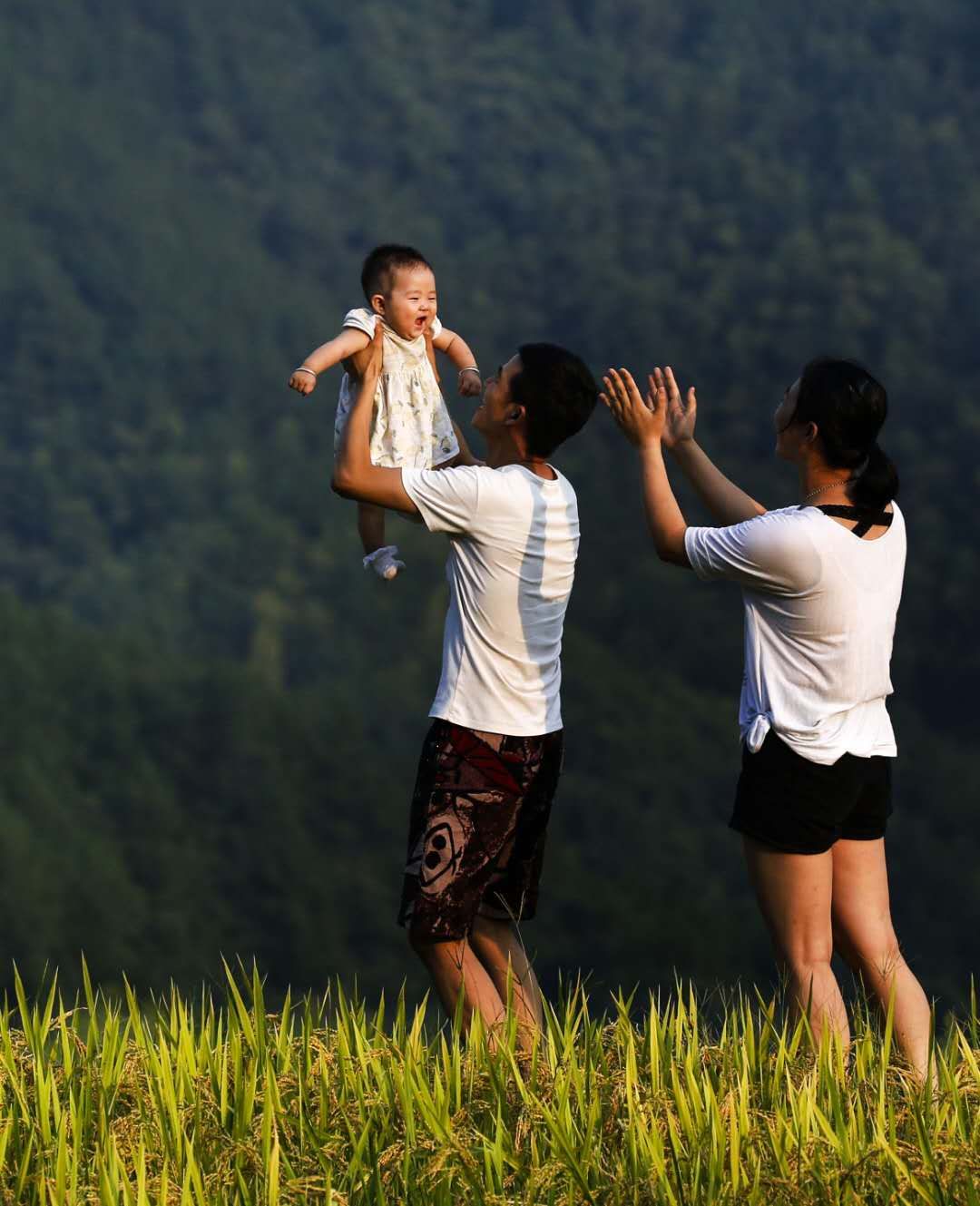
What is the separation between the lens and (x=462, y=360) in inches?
182

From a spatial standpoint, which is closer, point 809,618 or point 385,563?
point 809,618

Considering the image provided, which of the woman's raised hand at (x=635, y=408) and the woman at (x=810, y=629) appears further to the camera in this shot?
the woman's raised hand at (x=635, y=408)

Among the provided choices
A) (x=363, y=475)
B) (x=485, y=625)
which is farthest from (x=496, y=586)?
(x=363, y=475)

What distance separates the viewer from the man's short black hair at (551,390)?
3859mm

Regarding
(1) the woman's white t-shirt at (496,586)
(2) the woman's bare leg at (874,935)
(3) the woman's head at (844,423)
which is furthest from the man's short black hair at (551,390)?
(2) the woman's bare leg at (874,935)

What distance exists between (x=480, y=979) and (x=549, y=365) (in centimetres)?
136

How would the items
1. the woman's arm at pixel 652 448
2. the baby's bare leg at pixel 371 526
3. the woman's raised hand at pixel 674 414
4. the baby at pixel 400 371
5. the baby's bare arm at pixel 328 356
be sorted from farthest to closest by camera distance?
the baby's bare leg at pixel 371 526 < the baby at pixel 400 371 < the baby's bare arm at pixel 328 356 < the woman's raised hand at pixel 674 414 < the woman's arm at pixel 652 448

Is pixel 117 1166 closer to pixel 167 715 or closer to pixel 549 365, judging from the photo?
pixel 549 365

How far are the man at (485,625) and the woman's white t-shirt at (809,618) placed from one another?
1.26ft

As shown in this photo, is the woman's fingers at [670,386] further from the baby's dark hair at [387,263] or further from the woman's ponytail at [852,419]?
the baby's dark hair at [387,263]

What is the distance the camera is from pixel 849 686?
3.72 meters

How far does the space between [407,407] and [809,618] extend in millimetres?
1328

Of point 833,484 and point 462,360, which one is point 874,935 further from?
point 462,360

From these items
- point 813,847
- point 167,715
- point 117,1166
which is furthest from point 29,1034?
point 167,715
